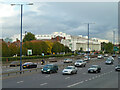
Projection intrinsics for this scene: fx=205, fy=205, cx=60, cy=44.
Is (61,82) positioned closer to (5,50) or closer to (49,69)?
(49,69)

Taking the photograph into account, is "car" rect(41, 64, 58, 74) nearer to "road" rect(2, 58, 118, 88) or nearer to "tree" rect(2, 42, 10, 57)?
"road" rect(2, 58, 118, 88)

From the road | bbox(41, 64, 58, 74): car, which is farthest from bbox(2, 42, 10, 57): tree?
the road

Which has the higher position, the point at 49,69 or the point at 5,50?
the point at 5,50

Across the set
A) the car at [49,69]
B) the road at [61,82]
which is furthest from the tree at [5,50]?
the road at [61,82]

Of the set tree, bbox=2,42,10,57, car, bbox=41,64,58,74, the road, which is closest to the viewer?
the road

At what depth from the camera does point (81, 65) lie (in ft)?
160

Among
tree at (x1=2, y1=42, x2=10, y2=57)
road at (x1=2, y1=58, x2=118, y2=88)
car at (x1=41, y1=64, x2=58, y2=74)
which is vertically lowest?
road at (x1=2, y1=58, x2=118, y2=88)

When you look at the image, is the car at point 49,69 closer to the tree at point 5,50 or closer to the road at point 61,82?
the road at point 61,82

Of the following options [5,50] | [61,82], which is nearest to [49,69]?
[61,82]

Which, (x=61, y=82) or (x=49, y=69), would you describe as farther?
(x=49, y=69)

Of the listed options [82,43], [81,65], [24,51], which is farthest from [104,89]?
[82,43]

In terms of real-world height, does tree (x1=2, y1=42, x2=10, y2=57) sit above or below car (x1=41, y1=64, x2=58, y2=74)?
above

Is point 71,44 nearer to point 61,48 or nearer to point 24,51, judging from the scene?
point 61,48

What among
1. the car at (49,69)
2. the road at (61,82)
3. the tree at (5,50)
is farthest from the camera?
the tree at (5,50)
